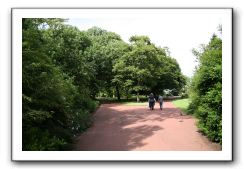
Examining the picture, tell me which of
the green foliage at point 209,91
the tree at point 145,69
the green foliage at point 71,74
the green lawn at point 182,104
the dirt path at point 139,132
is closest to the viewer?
the green foliage at point 71,74

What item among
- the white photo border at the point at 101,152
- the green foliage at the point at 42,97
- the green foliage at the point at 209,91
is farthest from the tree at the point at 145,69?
the green foliage at the point at 42,97

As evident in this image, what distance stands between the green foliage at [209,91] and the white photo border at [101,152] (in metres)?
0.35

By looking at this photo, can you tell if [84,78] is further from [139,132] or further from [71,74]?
[139,132]

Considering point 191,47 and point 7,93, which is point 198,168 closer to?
point 191,47

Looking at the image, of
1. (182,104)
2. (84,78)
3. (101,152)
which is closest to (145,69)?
(182,104)

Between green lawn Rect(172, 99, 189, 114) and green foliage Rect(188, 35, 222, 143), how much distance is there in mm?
145

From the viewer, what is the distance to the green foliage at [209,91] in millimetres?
6668

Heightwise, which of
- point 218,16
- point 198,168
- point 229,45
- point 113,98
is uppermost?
point 218,16

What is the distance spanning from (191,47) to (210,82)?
126cm

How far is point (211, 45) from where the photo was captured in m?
6.84

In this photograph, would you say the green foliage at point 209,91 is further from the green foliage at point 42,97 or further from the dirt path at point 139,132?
the green foliage at point 42,97

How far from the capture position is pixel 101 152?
612cm

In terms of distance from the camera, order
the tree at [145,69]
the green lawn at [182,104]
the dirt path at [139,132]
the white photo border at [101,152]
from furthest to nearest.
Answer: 1. the green lawn at [182,104]
2. the tree at [145,69]
3. the dirt path at [139,132]
4. the white photo border at [101,152]

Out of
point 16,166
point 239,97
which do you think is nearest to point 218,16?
point 239,97
